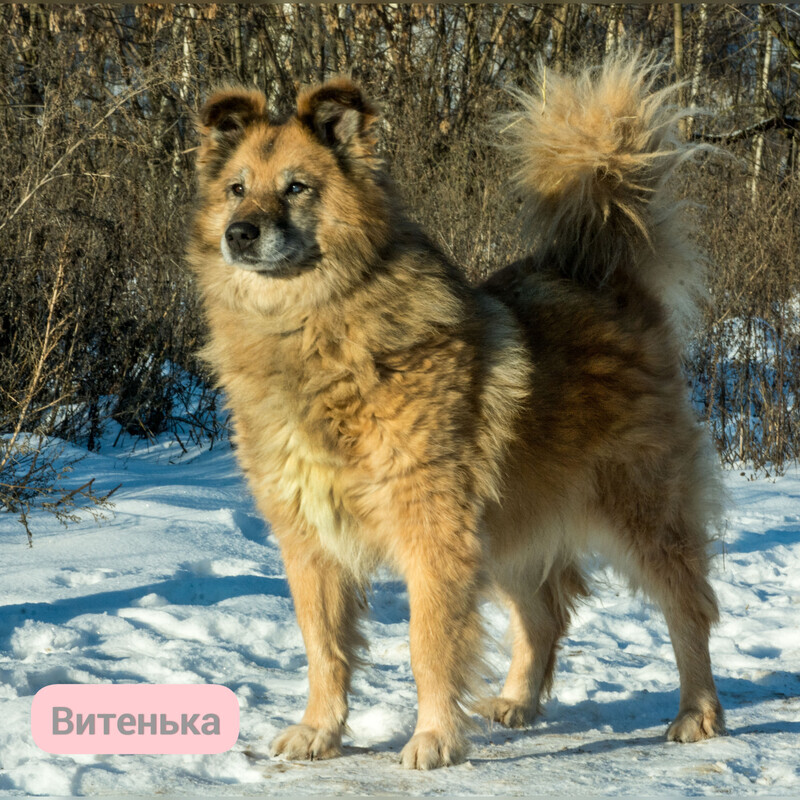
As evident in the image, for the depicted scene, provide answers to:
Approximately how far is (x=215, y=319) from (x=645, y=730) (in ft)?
6.73

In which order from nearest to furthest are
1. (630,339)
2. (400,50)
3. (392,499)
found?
(392,499), (630,339), (400,50)

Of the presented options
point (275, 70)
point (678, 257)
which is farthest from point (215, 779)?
point (275, 70)

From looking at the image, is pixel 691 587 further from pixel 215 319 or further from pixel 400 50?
pixel 400 50

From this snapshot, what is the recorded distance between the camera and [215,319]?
3189mm

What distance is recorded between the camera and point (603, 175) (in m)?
3.58

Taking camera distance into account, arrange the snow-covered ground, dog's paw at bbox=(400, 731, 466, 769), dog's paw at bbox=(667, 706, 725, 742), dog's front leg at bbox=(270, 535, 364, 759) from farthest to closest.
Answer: dog's paw at bbox=(667, 706, 725, 742)
dog's front leg at bbox=(270, 535, 364, 759)
dog's paw at bbox=(400, 731, 466, 769)
the snow-covered ground

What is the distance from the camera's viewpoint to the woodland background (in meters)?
5.96

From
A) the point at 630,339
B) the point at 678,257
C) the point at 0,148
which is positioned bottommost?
the point at 630,339

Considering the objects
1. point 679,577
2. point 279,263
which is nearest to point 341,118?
point 279,263

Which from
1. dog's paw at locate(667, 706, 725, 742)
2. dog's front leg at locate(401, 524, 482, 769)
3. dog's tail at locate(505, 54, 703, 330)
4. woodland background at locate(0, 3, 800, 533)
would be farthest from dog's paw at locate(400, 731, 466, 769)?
woodland background at locate(0, 3, 800, 533)

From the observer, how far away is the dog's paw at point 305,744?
112 inches

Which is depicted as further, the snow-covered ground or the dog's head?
the dog's head

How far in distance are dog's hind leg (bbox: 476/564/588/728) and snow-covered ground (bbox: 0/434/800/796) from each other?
0.29 feet

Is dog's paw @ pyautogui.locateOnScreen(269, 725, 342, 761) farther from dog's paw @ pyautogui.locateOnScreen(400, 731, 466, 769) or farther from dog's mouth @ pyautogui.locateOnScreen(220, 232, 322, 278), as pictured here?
dog's mouth @ pyautogui.locateOnScreen(220, 232, 322, 278)
